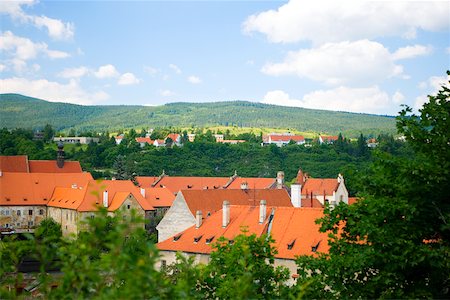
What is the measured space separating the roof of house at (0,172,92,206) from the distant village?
11cm

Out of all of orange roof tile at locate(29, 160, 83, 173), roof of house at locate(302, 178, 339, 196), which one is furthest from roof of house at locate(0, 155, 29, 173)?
roof of house at locate(302, 178, 339, 196)

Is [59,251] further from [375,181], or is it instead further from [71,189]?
[71,189]

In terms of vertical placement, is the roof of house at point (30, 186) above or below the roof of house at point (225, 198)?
below

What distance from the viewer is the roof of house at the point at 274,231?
33.2m

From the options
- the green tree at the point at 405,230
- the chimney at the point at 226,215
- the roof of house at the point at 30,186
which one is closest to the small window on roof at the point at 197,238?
the chimney at the point at 226,215

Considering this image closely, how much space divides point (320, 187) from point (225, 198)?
3053 cm

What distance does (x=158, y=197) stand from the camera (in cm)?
7231

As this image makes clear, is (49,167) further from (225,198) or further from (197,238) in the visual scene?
(197,238)

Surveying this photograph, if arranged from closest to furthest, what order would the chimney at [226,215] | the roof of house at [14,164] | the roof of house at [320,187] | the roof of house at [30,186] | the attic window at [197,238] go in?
the chimney at [226,215] < the attic window at [197,238] < the roof of house at [30,186] < the roof of house at [14,164] < the roof of house at [320,187]

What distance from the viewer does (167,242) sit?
39.4 metres

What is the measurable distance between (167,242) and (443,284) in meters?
27.5

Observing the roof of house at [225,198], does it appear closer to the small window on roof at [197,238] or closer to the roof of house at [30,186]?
the small window on roof at [197,238]

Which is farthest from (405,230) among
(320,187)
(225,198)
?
(320,187)

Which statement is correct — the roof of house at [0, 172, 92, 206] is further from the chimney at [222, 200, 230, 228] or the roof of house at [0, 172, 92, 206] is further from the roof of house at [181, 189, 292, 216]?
the chimney at [222, 200, 230, 228]
